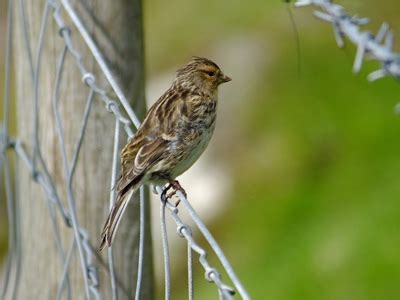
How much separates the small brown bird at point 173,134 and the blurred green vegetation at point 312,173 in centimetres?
247

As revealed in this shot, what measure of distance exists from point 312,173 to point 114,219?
423cm

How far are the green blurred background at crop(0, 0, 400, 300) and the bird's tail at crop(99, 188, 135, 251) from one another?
329 cm

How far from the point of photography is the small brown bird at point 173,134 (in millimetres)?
4184

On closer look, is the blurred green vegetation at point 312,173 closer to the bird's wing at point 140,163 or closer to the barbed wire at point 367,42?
the bird's wing at point 140,163

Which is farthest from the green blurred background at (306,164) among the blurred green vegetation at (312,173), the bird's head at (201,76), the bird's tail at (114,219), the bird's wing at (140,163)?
the bird's tail at (114,219)

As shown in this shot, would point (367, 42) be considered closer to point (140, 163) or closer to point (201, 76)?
point (140, 163)

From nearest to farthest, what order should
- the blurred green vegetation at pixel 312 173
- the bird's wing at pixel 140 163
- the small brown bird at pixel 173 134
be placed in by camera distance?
the bird's wing at pixel 140 163, the small brown bird at pixel 173 134, the blurred green vegetation at pixel 312 173

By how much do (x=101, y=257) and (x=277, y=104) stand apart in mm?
4370

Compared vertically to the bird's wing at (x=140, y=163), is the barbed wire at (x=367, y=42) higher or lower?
higher

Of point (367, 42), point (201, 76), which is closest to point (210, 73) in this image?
point (201, 76)

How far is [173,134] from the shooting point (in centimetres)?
456

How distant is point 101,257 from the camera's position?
4160 mm

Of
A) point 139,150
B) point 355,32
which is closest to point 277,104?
point 139,150

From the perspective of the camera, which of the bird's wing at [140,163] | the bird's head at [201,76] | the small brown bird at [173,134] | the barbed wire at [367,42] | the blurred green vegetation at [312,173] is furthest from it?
the blurred green vegetation at [312,173]
